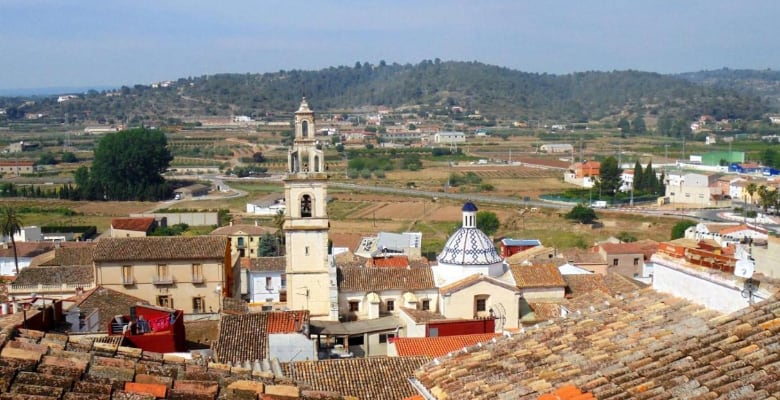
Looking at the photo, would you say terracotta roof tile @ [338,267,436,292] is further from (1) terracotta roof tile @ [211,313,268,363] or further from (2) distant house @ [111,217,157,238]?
(2) distant house @ [111,217,157,238]

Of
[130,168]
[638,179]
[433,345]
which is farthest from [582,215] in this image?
[130,168]

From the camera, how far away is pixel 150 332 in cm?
1379

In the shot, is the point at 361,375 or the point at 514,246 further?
the point at 514,246

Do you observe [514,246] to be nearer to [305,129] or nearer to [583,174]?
[305,129]

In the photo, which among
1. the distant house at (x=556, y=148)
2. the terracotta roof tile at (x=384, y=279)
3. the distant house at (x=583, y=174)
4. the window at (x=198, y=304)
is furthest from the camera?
the distant house at (x=556, y=148)

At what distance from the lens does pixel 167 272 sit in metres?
23.5

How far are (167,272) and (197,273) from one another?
0.79 metres

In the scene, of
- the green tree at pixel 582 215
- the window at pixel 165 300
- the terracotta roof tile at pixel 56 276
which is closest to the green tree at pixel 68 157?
the green tree at pixel 582 215

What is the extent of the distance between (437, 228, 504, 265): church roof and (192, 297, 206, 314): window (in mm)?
6950

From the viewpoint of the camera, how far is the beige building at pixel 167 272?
76.2 feet

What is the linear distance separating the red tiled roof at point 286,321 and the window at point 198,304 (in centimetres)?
778

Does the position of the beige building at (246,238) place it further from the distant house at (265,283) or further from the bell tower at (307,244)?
the bell tower at (307,244)

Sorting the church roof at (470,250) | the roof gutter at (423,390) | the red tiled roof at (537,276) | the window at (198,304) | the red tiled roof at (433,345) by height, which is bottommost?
the window at (198,304)

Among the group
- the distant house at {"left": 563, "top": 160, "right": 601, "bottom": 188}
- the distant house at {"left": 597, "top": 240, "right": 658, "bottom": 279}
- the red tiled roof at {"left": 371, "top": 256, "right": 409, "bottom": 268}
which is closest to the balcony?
the red tiled roof at {"left": 371, "top": 256, "right": 409, "bottom": 268}
